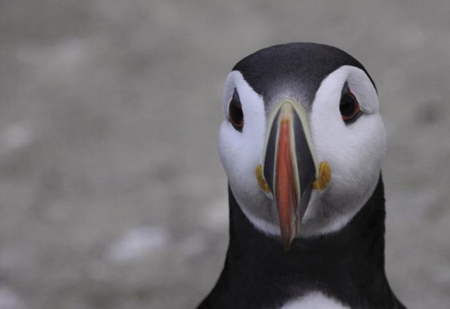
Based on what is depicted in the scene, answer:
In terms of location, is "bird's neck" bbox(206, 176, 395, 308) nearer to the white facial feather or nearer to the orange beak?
the white facial feather

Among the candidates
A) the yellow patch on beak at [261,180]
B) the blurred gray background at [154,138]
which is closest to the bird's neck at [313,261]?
the yellow patch on beak at [261,180]

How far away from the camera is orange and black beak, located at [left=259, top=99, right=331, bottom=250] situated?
5.65 feet

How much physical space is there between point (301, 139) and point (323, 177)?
0.32 feet

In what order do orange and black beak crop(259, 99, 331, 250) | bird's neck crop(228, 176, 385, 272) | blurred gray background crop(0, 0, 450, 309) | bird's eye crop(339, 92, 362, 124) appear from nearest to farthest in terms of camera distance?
1. orange and black beak crop(259, 99, 331, 250)
2. bird's eye crop(339, 92, 362, 124)
3. bird's neck crop(228, 176, 385, 272)
4. blurred gray background crop(0, 0, 450, 309)

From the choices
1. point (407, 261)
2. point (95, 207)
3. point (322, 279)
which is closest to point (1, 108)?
point (95, 207)

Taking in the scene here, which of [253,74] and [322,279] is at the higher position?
[253,74]

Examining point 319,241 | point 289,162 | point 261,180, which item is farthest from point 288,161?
point 319,241

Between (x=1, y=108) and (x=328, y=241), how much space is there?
2.77 metres

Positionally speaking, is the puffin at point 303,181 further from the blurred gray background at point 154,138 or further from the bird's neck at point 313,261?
the blurred gray background at point 154,138

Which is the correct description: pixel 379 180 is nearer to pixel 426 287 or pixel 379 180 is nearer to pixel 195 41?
pixel 426 287

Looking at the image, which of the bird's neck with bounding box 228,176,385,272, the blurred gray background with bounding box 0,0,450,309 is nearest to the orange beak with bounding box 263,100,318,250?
the bird's neck with bounding box 228,176,385,272

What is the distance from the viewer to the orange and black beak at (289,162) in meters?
1.72

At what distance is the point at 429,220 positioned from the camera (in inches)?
145

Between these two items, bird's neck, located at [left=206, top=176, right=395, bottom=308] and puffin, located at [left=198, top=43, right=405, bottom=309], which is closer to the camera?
puffin, located at [left=198, top=43, right=405, bottom=309]
